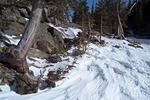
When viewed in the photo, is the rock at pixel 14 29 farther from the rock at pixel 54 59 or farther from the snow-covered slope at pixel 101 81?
the snow-covered slope at pixel 101 81

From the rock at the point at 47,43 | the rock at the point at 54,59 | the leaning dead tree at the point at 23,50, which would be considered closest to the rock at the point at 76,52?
the rock at the point at 47,43

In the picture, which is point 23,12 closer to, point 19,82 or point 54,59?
point 54,59

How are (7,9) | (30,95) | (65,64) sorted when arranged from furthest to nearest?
1. (7,9)
2. (65,64)
3. (30,95)

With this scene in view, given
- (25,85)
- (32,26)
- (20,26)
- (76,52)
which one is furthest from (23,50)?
(20,26)

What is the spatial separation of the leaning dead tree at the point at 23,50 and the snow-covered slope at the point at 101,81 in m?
1.43

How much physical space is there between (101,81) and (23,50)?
3379 millimetres

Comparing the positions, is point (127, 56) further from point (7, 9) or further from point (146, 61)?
point (7, 9)

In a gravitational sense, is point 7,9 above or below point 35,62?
above

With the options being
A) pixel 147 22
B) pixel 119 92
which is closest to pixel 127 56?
pixel 119 92

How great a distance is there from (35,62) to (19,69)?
2.16 m

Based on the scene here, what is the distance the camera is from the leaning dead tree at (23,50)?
509 inches

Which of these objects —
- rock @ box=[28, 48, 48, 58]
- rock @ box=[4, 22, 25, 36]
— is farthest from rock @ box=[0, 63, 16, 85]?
rock @ box=[4, 22, 25, 36]

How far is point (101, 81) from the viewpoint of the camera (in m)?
12.8

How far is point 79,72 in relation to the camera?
1384 centimetres
